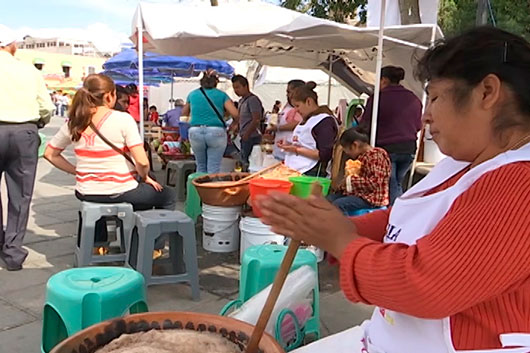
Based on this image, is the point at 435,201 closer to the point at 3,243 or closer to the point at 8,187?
the point at 8,187

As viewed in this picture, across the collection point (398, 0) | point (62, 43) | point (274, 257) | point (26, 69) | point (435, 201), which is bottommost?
point (274, 257)

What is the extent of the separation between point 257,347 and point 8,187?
3227mm

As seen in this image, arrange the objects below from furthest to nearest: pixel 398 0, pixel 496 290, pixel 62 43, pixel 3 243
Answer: pixel 62 43
pixel 398 0
pixel 3 243
pixel 496 290

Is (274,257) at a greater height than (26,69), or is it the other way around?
(26,69)

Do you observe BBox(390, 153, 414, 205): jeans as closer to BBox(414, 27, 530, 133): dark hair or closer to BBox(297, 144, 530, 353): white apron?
BBox(297, 144, 530, 353): white apron

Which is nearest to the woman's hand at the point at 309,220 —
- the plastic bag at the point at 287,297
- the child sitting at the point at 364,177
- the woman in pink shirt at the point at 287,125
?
the plastic bag at the point at 287,297

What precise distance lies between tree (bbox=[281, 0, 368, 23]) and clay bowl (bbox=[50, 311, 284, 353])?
38.5ft

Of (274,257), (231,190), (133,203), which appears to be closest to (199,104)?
(231,190)

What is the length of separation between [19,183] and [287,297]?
2.64m

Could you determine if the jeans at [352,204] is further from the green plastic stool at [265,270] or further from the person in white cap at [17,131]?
the person in white cap at [17,131]

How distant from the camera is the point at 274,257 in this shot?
2.80 m

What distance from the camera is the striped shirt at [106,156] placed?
12.1 feet

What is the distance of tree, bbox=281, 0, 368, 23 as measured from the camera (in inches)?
497

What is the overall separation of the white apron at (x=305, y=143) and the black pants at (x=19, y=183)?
2.28 meters
